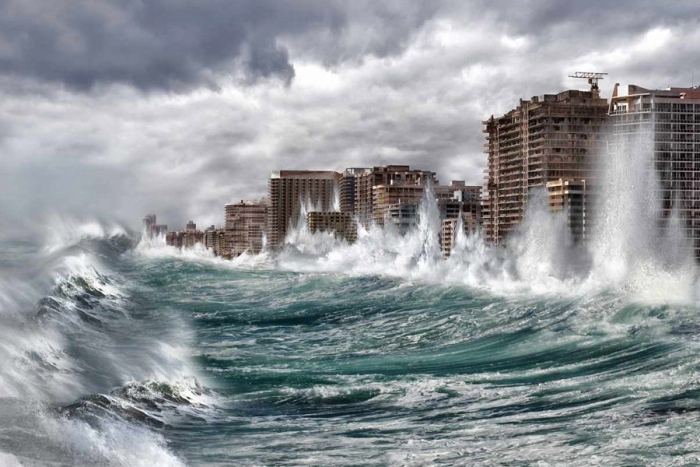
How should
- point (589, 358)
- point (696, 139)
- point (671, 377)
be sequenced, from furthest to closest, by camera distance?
point (696, 139), point (589, 358), point (671, 377)

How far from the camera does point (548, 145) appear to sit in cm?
13600

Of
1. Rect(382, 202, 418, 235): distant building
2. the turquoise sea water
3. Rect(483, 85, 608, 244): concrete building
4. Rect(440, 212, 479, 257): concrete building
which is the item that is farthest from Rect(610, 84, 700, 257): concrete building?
Rect(382, 202, 418, 235): distant building

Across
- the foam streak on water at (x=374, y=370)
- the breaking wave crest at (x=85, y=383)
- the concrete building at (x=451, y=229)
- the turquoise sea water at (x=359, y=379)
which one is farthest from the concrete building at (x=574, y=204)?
the breaking wave crest at (x=85, y=383)

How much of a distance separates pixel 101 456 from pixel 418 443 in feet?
33.3

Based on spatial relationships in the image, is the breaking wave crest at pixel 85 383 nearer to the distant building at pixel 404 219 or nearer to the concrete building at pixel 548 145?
the concrete building at pixel 548 145

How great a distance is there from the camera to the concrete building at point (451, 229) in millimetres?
168250

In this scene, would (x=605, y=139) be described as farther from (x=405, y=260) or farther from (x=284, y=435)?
(x=284, y=435)

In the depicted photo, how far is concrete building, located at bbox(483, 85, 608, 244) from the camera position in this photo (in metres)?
137

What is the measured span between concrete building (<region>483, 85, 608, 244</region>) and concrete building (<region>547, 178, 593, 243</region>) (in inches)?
324

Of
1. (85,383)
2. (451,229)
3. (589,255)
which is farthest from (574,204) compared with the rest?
(85,383)

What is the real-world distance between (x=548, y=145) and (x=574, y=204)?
658 inches

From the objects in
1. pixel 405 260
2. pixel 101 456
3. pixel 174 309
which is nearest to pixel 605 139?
pixel 405 260

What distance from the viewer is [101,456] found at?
81.3ft

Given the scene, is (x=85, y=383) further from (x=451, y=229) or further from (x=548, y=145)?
(x=451, y=229)
